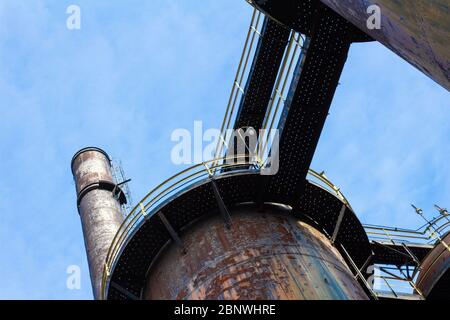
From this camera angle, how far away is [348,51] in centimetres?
1026

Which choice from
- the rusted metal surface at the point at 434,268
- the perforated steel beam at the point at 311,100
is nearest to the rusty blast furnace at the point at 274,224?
the perforated steel beam at the point at 311,100

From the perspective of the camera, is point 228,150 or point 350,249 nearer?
point 350,249

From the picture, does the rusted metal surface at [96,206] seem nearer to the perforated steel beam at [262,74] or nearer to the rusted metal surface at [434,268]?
the perforated steel beam at [262,74]

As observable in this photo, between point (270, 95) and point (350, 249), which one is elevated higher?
point (270, 95)

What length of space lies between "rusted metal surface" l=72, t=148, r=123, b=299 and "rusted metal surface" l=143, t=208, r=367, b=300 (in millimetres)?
4839

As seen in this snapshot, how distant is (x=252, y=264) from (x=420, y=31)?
5.59 meters

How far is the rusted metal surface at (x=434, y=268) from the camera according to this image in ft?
46.6

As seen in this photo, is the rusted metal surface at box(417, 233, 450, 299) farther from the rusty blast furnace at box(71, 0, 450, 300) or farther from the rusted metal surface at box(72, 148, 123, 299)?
the rusted metal surface at box(72, 148, 123, 299)

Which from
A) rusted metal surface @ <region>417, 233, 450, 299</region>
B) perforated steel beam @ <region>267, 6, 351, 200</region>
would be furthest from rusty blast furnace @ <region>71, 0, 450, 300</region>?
rusted metal surface @ <region>417, 233, 450, 299</region>

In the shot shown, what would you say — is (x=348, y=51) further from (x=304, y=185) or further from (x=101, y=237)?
(x=101, y=237)
